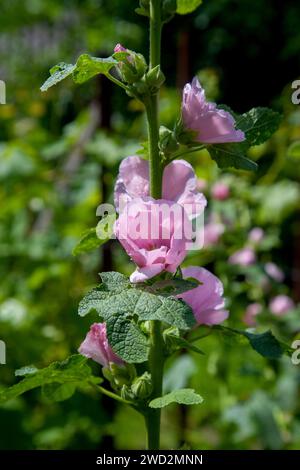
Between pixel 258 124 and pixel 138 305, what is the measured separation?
0.70ft

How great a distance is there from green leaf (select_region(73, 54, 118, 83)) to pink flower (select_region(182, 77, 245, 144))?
0.25ft

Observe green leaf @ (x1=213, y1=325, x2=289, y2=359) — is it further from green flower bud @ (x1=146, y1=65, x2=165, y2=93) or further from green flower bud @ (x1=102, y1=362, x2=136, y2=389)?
green flower bud @ (x1=146, y1=65, x2=165, y2=93)

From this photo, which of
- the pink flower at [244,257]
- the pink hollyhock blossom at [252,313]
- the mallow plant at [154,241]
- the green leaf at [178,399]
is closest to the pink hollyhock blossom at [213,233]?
the pink flower at [244,257]

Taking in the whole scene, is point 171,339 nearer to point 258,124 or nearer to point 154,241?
point 154,241

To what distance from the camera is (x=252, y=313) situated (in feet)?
4.89

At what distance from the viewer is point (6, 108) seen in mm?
2332

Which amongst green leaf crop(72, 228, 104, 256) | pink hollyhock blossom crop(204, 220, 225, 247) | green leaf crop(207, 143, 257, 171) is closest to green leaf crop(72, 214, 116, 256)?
green leaf crop(72, 228, 104, 256)

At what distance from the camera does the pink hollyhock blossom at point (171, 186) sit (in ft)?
2.10

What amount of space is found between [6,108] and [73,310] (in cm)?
91

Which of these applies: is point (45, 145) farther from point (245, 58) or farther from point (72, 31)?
point (245, 58)

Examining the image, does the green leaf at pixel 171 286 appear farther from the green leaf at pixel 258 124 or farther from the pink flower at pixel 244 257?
the pink flower at pixel 244 257

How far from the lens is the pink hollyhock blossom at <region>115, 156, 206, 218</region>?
0.64m

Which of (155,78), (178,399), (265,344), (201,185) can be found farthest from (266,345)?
(201,185)

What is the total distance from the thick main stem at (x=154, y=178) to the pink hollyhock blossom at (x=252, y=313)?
81 cm
